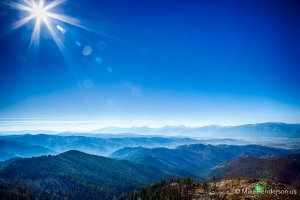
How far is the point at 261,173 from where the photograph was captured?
19188cm

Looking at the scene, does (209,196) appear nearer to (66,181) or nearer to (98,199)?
(98,199)

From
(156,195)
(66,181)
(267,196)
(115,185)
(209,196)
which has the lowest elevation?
(115,185)

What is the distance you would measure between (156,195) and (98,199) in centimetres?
10773

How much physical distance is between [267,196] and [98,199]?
153048 millimetres

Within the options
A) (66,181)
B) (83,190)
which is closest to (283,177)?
(83,190)

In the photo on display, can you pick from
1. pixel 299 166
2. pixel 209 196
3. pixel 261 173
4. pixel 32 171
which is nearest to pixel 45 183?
pixel 32 171

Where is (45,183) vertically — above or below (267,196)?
below

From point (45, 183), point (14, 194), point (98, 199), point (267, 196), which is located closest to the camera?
point (267, 196)

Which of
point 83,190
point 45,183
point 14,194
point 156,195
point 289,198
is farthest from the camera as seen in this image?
point 45,183

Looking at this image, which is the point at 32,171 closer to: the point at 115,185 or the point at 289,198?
the point at 115,185

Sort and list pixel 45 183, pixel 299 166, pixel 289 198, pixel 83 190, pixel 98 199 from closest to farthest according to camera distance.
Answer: pixel 289 198 → pixel 98 199 → pixel 83 190 → pixel 45 183 → pixel 299 166

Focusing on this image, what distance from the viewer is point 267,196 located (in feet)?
78.2

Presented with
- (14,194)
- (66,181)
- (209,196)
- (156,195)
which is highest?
(209,196)

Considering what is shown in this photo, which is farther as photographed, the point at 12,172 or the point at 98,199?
the point at 12,172
